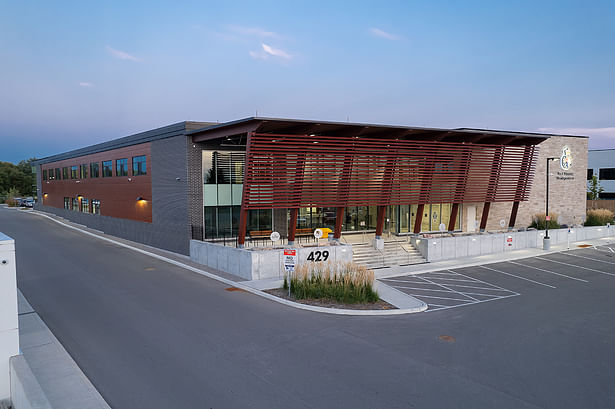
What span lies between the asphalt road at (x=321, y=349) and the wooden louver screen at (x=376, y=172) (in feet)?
19.6

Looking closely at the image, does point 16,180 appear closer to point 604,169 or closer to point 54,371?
point 54,371

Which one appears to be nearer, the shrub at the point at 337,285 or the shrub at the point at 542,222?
the shrub at the point at 337,285

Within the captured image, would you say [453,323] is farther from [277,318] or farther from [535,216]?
[535,216]

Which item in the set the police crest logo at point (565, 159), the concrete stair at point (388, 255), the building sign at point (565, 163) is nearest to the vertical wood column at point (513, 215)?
the building sign at point (565, 163)

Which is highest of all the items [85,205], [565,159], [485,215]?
[565,159]

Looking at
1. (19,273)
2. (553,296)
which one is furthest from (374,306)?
(19,273)

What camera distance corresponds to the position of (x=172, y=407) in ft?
26.1

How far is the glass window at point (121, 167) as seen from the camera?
109 ft

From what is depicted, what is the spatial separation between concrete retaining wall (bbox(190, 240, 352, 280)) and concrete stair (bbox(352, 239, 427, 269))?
2.14m

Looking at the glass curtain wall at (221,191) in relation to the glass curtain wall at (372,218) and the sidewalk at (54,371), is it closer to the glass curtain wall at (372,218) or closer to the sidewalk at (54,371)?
the glass curtain wall at (372,218)

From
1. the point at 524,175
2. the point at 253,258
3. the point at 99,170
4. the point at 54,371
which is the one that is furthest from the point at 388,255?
the point at 99,170

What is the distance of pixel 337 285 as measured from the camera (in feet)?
52.4

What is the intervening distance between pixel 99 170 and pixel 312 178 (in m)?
24.6

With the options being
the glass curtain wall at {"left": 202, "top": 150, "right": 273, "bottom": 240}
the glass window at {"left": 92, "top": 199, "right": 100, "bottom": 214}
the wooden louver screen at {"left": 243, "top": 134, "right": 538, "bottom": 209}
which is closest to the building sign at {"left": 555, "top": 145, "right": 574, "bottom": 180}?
the wooden louver screen at {"left": 243, "top": 134, "right": 538, "bottom": 209}
